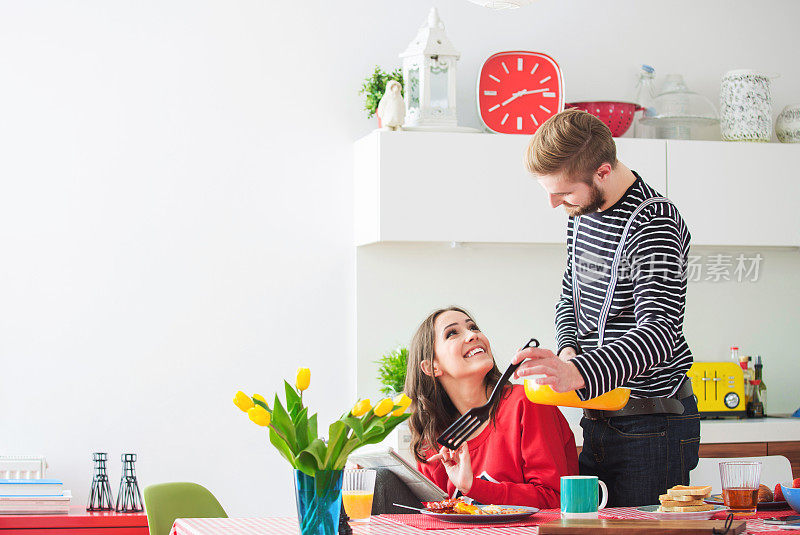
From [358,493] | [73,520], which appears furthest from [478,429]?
[73,520]

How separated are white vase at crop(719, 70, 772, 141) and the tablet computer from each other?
238 cm

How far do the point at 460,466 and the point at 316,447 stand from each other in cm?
57

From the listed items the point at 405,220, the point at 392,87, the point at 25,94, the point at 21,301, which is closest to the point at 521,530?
the point at 405,220

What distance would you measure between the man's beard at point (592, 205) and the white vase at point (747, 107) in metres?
2.01

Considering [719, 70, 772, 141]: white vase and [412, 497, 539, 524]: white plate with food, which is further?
[719, 70, 772, 141]: white vase

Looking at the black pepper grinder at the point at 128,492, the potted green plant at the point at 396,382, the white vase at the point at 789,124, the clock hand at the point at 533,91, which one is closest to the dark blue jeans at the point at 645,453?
the potted green plant at the point at 396,382

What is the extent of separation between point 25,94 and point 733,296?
2.89m

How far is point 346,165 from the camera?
12.6 feet

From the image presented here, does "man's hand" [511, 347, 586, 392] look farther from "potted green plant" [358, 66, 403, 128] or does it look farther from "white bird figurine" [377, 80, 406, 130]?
"potted green plant" [358, 66, 403, 128]

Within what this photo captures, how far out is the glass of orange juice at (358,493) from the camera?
179 cm

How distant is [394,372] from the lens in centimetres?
355

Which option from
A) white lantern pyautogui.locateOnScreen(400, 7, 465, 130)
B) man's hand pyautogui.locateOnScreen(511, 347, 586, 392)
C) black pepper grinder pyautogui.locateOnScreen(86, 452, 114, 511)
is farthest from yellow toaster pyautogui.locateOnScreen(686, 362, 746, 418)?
black pepper grinder pyautogui.locateOnScreen(86, 452, 114, 511)

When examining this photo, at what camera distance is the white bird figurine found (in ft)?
11.7

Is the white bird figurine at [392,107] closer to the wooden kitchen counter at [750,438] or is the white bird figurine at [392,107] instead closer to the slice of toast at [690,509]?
the wooden kitchen counter at [750,438]
